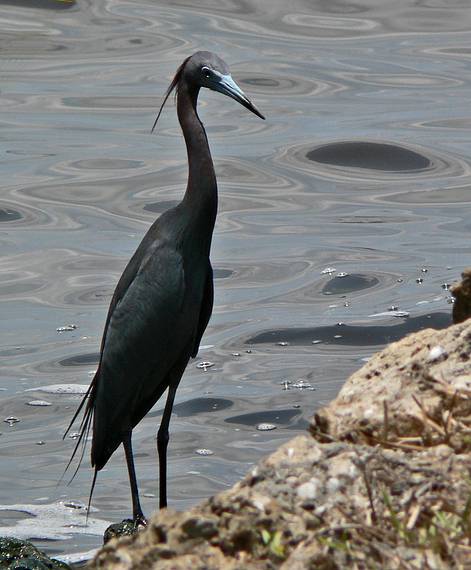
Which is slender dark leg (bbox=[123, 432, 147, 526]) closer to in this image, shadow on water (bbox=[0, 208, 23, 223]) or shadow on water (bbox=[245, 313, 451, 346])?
shadow on water (bbox=[245, 313, 451, 346])

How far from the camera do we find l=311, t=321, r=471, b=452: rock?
281 centimetres

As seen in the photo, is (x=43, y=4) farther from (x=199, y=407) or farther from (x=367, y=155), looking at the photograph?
(x=199, y=407)

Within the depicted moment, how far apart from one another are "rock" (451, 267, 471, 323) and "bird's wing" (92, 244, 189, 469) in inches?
107

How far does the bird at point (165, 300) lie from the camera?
21.4 feet

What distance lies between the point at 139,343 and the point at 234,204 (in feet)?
26.0

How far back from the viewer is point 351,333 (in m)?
11.1

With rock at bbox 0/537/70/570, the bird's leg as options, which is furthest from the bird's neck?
rock at bbox 0/537/70/570

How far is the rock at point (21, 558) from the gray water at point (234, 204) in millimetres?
2083

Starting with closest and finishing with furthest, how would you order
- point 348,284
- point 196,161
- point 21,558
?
point 21,558, point 196,161, point 348,284

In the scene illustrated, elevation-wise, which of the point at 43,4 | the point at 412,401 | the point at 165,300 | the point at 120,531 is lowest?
the point at 120,531

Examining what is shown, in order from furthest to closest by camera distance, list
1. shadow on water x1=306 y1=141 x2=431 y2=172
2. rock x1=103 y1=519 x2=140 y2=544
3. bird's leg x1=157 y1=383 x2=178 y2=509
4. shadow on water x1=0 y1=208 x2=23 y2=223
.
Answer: shadow on water x1=306 y1=141 x2=431 y2=172
shadow on water x1=0 y1=208 x2=23 y2=223
bird's leg x1=157 y1=383 x2=178 y2=509
rock x1=103 y1=519 x2=140 y2=544

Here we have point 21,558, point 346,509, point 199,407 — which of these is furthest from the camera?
point 199,407

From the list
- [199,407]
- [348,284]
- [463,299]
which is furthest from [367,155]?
[463,299]

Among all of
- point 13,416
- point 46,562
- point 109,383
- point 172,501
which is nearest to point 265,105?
point 13,416
